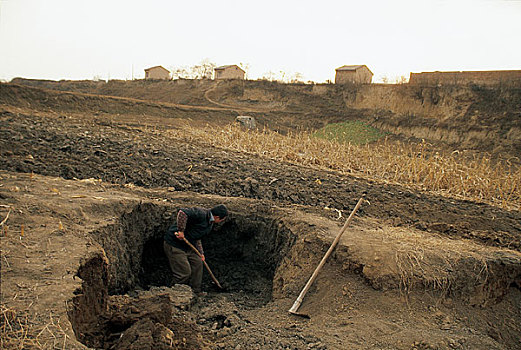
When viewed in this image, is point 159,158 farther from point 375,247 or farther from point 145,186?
point 375,247

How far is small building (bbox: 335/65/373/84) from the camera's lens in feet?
81.7

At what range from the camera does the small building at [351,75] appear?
24891mm

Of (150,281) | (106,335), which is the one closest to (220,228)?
(150,281)

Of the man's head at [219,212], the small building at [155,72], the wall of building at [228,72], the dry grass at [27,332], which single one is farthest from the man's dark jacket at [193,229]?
the small building at [155,72]

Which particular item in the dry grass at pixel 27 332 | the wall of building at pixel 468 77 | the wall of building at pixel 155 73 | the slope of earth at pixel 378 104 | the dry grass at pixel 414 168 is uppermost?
the wall of building at pixel 155 73

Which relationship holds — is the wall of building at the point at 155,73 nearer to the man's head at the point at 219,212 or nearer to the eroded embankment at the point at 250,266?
the eroded embankment at the point at 250,266

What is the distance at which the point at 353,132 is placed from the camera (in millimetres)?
20734

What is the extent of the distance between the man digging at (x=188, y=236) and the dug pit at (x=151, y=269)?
38 centimetres

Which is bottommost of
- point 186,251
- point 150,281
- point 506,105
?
point 150,281

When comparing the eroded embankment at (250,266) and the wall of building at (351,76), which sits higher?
the wall of building at (351,76)

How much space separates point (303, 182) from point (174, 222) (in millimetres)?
3033

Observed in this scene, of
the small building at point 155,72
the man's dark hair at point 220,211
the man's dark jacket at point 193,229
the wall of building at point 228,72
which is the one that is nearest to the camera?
the man's dark hair at point 220,211

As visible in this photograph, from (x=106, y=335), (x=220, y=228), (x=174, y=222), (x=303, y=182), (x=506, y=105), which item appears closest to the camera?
(x=106, y=335)

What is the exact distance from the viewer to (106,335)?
3076mm
